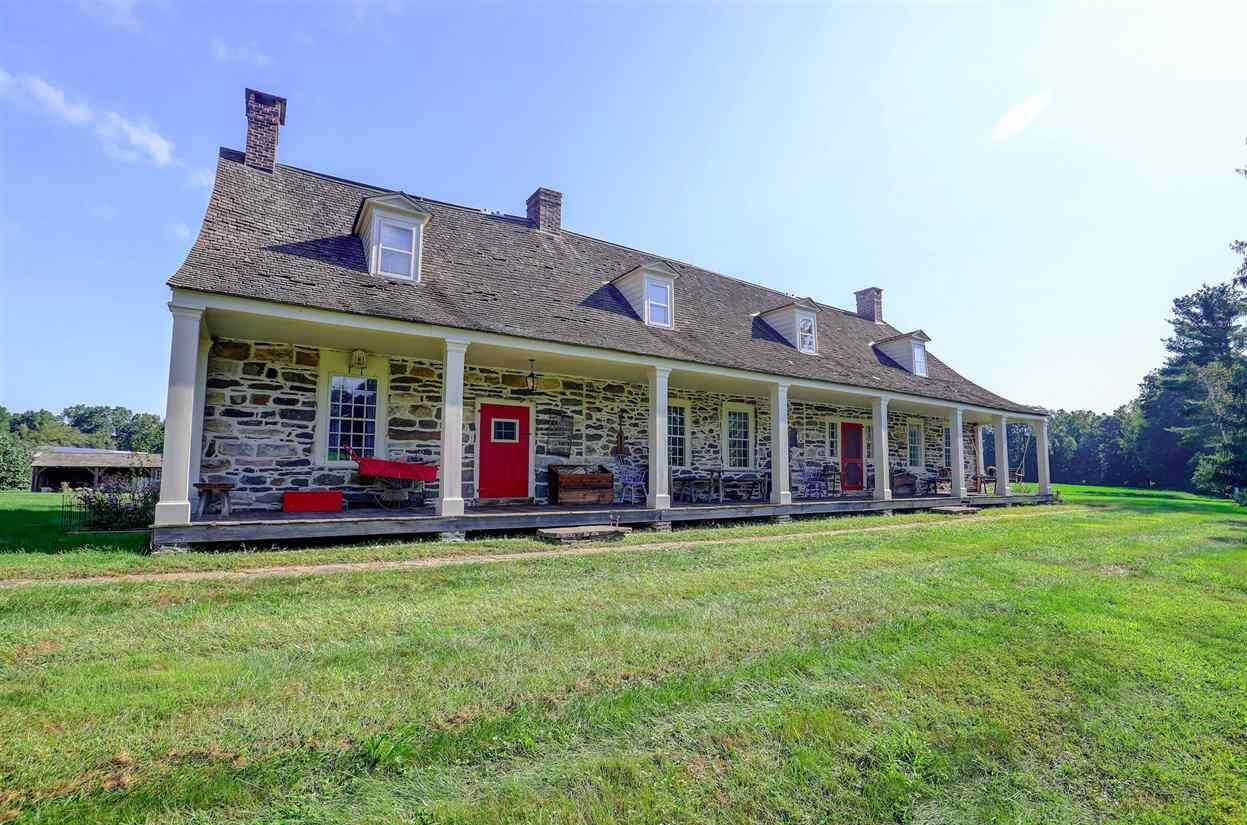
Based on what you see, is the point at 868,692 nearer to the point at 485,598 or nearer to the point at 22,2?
the point at 485,598

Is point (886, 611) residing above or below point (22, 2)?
below

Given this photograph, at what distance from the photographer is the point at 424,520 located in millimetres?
8094

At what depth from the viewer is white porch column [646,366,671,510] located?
1033 centimetres

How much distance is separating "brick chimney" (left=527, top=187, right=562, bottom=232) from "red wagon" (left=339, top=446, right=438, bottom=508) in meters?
6.75

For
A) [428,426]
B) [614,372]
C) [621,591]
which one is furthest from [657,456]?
[621,591]

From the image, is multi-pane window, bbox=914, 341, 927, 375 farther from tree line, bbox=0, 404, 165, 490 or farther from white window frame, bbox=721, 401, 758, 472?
tree line, bbox=0, 404, 165, 490

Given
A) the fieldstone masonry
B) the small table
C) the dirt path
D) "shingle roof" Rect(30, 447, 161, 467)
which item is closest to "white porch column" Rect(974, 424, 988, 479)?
the fieldstone masonry

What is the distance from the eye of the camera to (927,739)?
2863 mm

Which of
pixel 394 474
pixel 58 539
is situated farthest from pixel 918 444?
pixel 58 539

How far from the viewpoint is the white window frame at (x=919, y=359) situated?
17875 millimetres

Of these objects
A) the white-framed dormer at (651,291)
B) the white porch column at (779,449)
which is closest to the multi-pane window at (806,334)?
the white porch column at (779,449)

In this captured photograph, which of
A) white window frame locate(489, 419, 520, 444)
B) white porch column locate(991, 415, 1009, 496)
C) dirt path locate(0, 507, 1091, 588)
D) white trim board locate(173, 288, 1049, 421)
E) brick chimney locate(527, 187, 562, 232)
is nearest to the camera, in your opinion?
dirt path locate(0, 507, 1091, 588)

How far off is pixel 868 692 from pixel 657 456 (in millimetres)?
7216

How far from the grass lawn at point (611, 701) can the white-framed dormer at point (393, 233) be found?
5.70 meters
